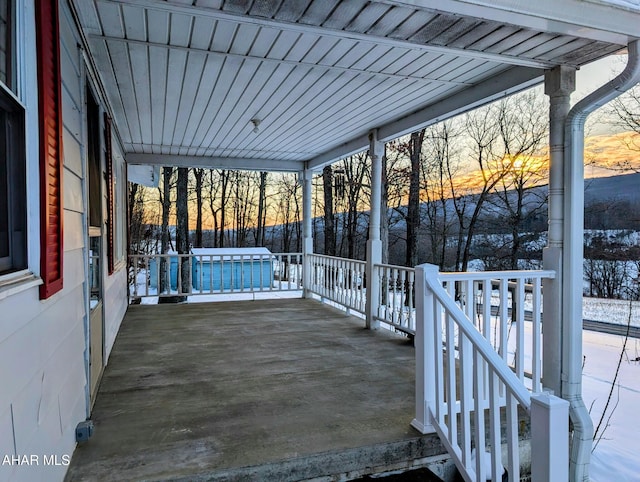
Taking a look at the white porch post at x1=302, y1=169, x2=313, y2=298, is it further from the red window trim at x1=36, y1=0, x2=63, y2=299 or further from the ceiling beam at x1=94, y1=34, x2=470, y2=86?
the red window trim at x1=36, y1=0, x2=63, y2=299

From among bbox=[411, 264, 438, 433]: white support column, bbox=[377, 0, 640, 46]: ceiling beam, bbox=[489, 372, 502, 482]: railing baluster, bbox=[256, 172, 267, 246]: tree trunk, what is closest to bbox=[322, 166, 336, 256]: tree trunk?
bbox=[256, 172, 267, 246]: tree trunk

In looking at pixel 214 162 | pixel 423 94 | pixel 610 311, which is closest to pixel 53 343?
pixel 423 94

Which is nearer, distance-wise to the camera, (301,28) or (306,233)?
(301,28)

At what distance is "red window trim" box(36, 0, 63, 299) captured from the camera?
1.50 meters

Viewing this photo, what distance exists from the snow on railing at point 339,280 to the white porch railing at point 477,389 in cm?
296

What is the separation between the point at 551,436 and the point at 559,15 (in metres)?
2.14

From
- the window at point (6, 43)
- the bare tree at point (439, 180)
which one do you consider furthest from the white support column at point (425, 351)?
the bare tree at point (439, 180)

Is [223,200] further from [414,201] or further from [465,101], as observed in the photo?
[465,101]

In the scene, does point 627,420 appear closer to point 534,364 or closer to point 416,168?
point 534,364

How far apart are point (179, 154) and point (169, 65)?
3.95 meters

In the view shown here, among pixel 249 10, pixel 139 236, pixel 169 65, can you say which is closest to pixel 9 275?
pixel 249 10

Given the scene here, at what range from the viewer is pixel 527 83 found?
127 inches

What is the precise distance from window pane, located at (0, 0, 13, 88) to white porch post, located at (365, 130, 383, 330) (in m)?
4.38

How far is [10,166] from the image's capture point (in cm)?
131
